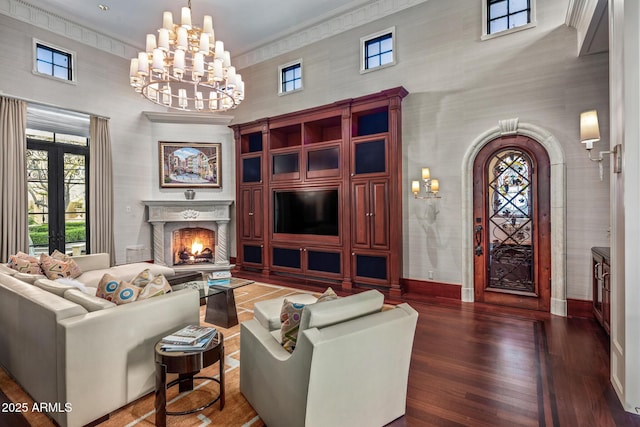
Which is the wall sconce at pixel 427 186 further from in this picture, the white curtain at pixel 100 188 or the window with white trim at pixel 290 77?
the white curtain at pixel 100 188

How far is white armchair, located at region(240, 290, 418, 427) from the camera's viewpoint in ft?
5.40

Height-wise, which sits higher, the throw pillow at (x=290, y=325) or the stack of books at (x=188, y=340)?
the throw pillow at (x=290, y=325)

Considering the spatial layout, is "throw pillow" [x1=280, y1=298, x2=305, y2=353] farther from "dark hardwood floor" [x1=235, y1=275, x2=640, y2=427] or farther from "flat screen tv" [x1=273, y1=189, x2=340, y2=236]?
"flat screen tv" [x1=273, y1=189, x2=340, y2=236]

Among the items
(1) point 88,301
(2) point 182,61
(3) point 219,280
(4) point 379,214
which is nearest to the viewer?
(1) point 88,301

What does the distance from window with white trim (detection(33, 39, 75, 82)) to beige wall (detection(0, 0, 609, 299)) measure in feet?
0.41

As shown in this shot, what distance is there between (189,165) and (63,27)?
10.4 feet

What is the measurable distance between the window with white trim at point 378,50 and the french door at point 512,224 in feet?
7.24

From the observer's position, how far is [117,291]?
2.41 m

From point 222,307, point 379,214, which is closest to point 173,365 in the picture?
point 222,307

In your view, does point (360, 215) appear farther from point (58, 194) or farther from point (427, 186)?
point (58, 194)

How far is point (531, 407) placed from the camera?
7.41 feet

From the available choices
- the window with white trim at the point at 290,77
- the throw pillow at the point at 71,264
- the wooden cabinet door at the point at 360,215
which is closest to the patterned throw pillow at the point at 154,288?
the throw pillow at the point at 71,264

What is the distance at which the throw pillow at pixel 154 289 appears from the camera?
8.17 ft

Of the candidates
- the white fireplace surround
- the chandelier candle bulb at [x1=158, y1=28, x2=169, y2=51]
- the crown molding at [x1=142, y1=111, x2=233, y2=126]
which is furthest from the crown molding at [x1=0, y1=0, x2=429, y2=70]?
the chandelier candle bulb at [x1=158, y1=28, x2=169, y2=51]
